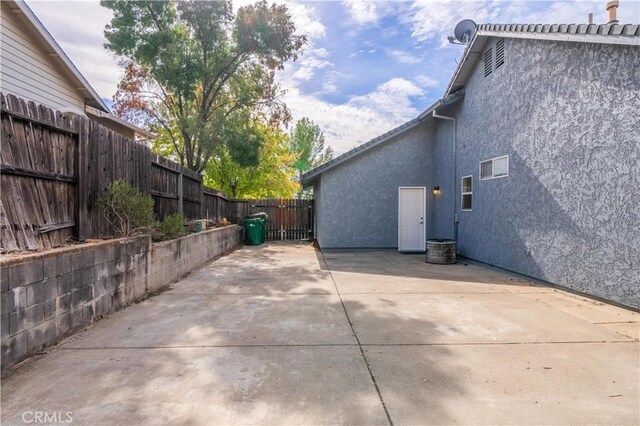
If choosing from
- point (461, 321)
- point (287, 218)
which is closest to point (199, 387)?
point (461, 321)

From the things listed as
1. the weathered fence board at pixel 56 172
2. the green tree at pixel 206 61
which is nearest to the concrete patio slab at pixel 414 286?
the weathered fence board at pixel 56 172

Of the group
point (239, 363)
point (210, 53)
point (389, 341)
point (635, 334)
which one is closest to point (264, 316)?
point (239, 363)

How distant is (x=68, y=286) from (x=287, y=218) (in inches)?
479

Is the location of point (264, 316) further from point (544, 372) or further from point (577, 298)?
point (577, 298)

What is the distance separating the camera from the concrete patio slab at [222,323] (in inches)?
140

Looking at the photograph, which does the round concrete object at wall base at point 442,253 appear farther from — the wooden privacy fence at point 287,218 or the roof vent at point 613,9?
the wooden privacy fence at point 287,218

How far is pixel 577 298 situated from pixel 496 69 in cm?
563

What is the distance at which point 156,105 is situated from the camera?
15891 millimetres

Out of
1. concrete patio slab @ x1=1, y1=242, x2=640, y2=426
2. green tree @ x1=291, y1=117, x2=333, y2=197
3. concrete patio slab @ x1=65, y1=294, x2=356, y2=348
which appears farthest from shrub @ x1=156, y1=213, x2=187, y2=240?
green tree @ x1=291, y1=117, x2=333, y2=197

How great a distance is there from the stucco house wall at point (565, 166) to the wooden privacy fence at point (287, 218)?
835 cm

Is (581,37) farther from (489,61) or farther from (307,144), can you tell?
(307,144)

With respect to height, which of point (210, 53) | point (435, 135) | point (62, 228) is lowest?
point (62, 228)

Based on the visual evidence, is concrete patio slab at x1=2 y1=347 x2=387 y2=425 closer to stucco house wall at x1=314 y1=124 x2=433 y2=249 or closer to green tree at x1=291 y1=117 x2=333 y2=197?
stucco house wall at x1=314 y1=124 x2=433 y2=249

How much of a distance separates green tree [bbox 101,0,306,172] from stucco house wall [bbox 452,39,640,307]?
8542 millimetres
